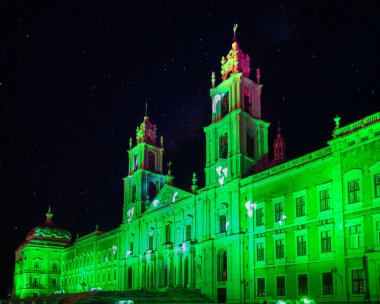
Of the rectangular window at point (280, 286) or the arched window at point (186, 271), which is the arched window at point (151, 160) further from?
the rectangular window at point (280, 286)

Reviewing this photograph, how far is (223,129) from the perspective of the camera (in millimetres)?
53219

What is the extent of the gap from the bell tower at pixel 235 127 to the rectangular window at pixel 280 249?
9.00 meters

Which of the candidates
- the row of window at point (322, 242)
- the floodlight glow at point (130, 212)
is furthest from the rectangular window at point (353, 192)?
the floodlight glow at point (130, 212)

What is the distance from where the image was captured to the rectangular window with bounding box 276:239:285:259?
41.8 meters

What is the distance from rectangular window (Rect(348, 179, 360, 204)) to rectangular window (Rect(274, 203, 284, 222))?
8003 millimetres

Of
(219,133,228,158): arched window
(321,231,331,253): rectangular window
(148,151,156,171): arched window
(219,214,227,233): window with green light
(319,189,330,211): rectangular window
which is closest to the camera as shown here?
(321,231,331,253): rectangular window

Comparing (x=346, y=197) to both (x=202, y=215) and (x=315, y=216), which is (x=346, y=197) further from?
(x=202, y=215)

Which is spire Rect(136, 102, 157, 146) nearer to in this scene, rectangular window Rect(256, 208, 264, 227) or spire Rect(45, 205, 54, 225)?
rectangular window Rect(256, 208, 264, 227)

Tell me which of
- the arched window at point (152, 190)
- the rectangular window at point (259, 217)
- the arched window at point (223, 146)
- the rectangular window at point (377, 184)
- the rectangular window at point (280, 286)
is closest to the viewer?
the rectangular window at point (377, 184)

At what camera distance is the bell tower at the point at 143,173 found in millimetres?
70125

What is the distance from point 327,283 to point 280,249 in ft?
20.0

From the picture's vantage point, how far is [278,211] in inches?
1695

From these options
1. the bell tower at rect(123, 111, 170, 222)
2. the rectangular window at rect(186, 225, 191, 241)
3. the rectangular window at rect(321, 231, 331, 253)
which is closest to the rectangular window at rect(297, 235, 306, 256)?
the rectangular window at rect(321, 231, 331, 253)

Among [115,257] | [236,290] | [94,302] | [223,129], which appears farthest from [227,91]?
[115,257]
